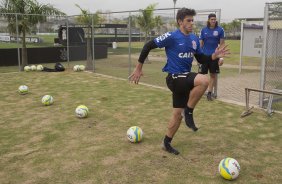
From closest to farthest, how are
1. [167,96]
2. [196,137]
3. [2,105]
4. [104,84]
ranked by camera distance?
1. [196,137]
2. [2,105]
3. [167,96]
4. [104,84]

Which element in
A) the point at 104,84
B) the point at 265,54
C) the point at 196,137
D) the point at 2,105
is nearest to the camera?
the point at 196,137

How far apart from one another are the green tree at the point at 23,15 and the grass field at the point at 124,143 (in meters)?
7.03

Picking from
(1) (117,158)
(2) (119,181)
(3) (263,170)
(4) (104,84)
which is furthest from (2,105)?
(3) (263,170)

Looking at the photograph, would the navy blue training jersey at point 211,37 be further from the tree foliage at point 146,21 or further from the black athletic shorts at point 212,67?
the tree foliage at point 146,21

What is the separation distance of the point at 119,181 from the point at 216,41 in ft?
18.9

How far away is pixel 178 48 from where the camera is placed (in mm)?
4766

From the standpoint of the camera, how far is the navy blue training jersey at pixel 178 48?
475 cm

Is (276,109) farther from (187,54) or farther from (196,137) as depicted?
(187,54)

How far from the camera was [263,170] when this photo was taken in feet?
15.0

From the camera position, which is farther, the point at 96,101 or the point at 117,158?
the point at 96,101

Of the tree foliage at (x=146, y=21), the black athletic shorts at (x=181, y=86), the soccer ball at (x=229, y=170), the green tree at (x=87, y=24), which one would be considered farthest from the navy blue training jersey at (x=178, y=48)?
Result: the tree foliage at (x=146, y=21)

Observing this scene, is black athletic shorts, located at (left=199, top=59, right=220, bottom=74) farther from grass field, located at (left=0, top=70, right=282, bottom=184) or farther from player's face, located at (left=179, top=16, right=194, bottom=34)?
player's face, located at (left=179, top=16, right=194, bottom=34)

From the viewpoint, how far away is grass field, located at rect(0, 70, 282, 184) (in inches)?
174

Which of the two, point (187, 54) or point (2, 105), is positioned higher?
point (187, 54)
